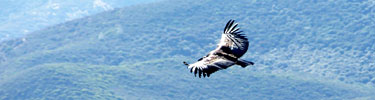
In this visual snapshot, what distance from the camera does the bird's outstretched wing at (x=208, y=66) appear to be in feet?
69.6

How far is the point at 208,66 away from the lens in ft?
70.9

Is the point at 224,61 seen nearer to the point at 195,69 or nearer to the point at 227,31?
the point at 195,69

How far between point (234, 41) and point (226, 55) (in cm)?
128

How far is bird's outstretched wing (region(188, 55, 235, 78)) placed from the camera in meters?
21.2

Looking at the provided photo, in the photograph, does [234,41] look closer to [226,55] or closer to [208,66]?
[226,55]

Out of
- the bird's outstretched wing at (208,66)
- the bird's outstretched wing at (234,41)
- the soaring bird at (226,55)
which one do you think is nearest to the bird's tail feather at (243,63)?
the soaring bird at (226,55)

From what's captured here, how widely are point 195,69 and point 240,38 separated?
3191 mm

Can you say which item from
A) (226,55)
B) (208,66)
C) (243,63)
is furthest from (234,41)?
(208,66)

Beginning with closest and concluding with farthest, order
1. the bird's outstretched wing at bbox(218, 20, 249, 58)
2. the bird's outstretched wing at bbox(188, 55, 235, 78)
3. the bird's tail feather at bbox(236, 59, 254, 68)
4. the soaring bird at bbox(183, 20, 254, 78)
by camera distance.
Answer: the bird's outstretched wing at bbox(188, 55, 235, 78) → the soaring bird at bbox(183, 20, 254, 78) → the bird's tail feather at bbox(236, 59, 254, 68) → the bird's outstretched wing at bbox(218, 20, 249, 58)

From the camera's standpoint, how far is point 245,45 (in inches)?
923

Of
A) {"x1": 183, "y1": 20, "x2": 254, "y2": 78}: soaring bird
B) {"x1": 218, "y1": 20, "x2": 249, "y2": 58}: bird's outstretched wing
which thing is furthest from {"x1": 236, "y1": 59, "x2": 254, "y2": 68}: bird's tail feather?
{"x1": 218, "y1": 20, "x2": 249, "y2": 58}: bird's outstretched wing

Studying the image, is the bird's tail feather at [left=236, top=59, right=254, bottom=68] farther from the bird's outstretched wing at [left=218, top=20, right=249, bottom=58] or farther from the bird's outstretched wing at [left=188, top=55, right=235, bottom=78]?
the bird's outstretched wing at [left=218, top=20, right=249, bottom=58]

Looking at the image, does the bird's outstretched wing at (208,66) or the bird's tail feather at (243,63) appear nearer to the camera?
the bird's outstretched wing at (208,66)

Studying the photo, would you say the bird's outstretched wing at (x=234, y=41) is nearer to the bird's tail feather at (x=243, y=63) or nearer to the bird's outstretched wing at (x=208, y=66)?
the bird's tail feather at (x=243, y=63)
